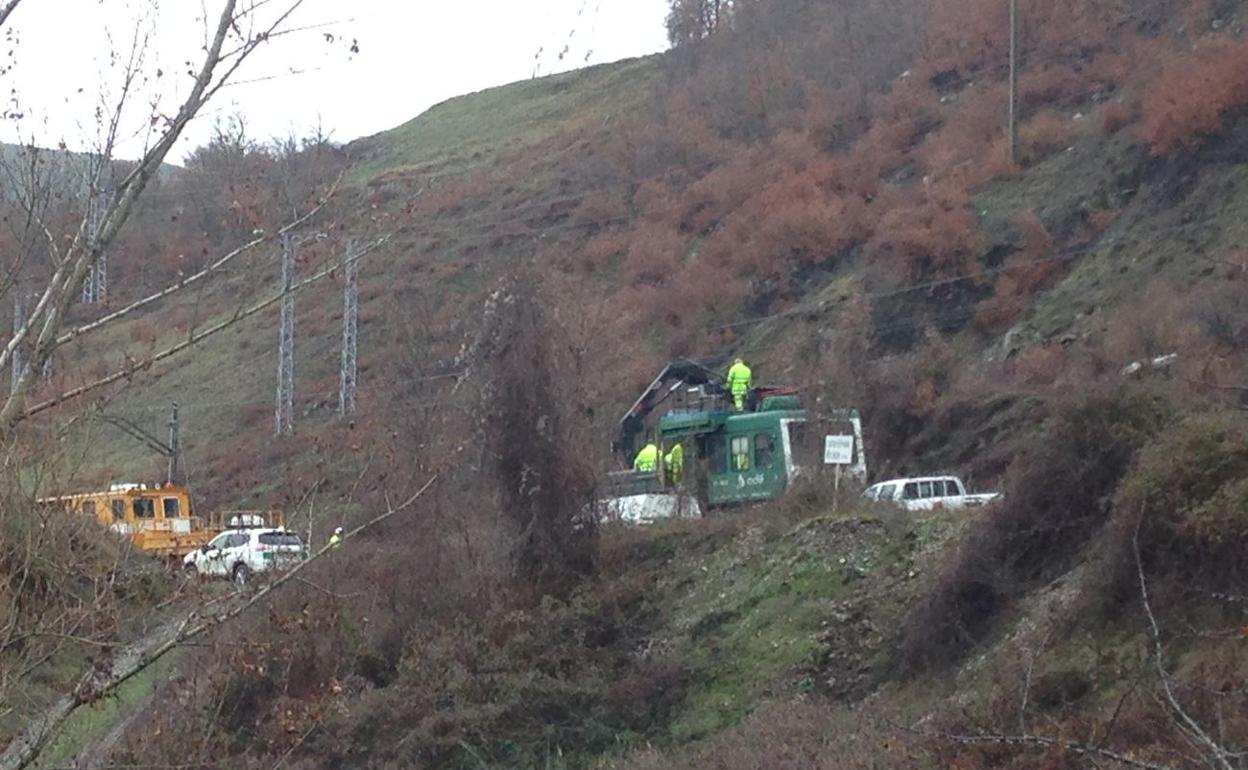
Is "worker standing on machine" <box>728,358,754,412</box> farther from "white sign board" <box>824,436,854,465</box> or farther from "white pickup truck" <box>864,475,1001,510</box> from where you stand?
"white sign board" <box>824,436,854,465</box>

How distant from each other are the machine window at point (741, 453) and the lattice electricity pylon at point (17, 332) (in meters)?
24.3

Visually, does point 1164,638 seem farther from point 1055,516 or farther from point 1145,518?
point 1055,516

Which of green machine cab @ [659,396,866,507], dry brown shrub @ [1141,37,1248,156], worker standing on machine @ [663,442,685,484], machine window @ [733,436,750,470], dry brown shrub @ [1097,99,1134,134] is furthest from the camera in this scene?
dry brown shrub @ [1097,99,1134,134]

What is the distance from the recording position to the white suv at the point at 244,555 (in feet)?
30.6

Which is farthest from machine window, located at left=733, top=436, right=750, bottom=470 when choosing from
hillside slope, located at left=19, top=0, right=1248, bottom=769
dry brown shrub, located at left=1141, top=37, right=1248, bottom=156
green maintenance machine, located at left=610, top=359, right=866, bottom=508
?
dry brown shrub, located at left=1141, top=37, right=1248, bottom=156

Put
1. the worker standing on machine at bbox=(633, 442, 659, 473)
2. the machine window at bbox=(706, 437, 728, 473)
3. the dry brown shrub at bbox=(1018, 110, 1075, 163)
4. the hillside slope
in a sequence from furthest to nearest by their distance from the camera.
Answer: the dry brown shrub at bbox=(1018, 110, 1075, 163), the machine window at bbox=(706, 437, 728, 473), the worker standing on machine at bbox=(633, 442, 659, 473), the hillside slope

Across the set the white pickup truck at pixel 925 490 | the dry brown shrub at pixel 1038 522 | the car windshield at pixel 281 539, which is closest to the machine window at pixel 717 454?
the white pickup truck at pixel 925 490

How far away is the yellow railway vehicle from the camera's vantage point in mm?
9461

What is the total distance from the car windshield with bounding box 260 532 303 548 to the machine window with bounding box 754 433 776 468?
800 inches

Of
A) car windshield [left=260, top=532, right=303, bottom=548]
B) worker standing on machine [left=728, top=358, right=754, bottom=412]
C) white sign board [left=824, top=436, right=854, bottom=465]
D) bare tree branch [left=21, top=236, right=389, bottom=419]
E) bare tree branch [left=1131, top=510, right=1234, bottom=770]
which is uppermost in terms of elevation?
bare tree branch [left=21, top=236, right=389, bottom=419]

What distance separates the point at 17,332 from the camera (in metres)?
7.81

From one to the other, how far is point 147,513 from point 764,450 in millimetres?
22317

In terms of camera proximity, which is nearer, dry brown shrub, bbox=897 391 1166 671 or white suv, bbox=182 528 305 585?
white suv, bbox=182 528 305 585

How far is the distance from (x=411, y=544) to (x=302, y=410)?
1893 centimetres
